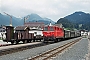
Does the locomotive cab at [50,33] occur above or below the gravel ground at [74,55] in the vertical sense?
above

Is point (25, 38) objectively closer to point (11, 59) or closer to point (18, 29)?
point (18, 29)

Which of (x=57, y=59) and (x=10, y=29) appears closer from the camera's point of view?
(x=57, y=59)

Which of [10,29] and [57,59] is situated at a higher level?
[10,29]

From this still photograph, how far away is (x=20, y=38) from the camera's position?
36656 millimetres

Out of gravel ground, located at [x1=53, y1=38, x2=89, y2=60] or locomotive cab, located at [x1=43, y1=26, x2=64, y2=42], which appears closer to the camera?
gravel ground, located at [x1=53, y1=38, x2=89, y2=60]

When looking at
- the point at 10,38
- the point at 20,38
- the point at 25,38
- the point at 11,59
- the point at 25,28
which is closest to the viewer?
the point at 11,59

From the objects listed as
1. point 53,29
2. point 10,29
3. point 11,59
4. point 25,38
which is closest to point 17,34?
point 10,29

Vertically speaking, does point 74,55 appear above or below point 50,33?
below

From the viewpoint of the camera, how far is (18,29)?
42.4m

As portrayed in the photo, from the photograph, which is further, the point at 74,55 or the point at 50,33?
the point at 50,33

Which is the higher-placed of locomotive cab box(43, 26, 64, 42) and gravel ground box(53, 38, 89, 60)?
locomotive cab box(43, 26, 64, 42)

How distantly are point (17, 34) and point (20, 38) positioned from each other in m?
1.57

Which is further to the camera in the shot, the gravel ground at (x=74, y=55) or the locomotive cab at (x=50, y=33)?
the locomotive cab at (x=50, y=33)

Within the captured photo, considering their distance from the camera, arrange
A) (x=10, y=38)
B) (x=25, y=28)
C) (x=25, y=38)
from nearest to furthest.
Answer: (x=10, y=38) → (x=25, y=38) → (x=25, y=28)
